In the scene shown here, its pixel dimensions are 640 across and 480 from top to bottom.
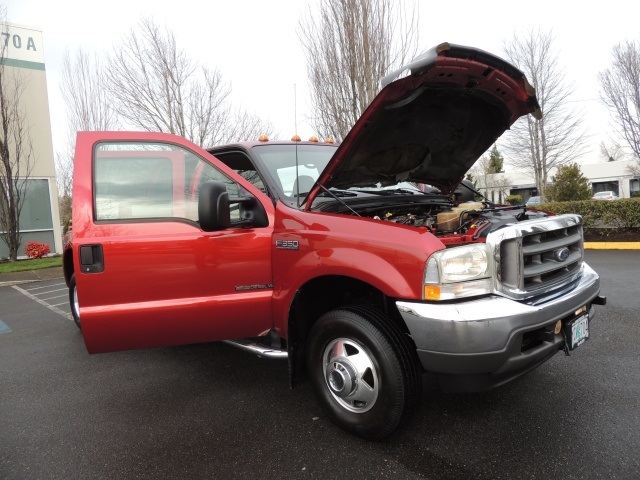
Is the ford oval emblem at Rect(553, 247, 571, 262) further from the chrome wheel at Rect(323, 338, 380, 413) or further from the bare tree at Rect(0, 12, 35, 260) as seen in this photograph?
the bare tree at Rect(0, 12, 35, 260)

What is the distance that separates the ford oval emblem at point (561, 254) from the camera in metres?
2.53

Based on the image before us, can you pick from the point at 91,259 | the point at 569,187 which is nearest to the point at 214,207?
the point at 91,259

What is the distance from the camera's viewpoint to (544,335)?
2221 mm

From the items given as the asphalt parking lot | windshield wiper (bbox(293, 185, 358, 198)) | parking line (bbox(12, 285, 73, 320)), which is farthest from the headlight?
parking line (bbox(12, 285, 73, 320))

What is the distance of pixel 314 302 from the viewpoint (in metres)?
2.84

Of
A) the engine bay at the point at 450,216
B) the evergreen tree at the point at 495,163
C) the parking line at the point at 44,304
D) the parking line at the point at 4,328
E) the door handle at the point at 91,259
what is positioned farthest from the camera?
the evergreen tree at the point at 495,163

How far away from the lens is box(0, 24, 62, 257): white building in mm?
13281

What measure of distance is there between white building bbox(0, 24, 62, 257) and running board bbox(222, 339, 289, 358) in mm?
13727

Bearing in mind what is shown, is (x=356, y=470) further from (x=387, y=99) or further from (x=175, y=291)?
(x=387, y=99)

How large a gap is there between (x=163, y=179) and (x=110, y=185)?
1.13 feet

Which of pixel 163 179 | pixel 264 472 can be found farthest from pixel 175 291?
pixel 264 472

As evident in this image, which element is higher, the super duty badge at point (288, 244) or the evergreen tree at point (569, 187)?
the evergreen tree at point (569, 187)

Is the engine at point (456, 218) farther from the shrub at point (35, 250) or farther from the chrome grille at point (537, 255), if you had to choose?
the shrub at point (35, 250)

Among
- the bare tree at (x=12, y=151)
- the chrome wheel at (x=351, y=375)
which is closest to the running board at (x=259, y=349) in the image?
the chrome wheel at (x=351, y=375)
